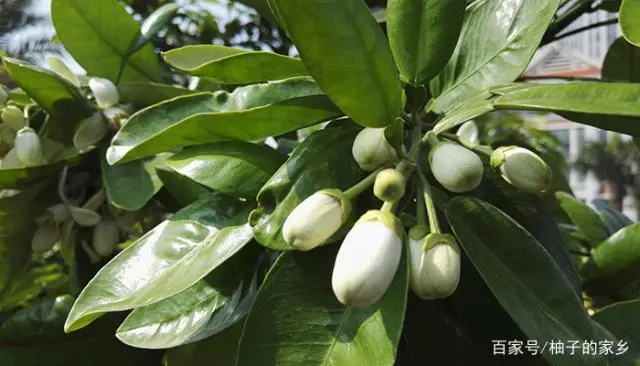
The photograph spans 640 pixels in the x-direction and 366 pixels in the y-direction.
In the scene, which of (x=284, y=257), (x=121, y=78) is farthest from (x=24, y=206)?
(x=284, y=257)

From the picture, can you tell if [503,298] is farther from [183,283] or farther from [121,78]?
[121,78]

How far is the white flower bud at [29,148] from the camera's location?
0.72 metres

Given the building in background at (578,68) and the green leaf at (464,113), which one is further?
the building in background at (578,68)

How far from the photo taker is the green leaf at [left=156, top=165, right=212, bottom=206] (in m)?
0.66

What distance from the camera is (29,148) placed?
0.72 metres

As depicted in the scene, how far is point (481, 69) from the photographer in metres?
0.59

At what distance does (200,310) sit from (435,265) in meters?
0.20

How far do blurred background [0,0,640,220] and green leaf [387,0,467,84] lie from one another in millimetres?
132

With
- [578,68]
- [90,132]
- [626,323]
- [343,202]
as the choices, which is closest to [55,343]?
[90,132]

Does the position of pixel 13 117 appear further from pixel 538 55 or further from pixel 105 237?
pixel 538 55

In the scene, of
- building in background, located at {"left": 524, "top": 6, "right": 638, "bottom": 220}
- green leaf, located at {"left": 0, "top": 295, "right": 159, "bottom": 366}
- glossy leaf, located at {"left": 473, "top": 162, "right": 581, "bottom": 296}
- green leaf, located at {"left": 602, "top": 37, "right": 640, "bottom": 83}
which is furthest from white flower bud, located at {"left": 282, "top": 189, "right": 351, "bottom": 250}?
building in background, located at {"left": 524, "top": 6, "right": 638, "bottom": 220}

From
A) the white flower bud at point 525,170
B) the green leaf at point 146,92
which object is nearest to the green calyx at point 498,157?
the white flower bud at point 525,170

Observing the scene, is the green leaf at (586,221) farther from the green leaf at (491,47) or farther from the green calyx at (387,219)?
the green calyx at (387,219)

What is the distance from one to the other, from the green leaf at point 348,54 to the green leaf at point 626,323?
276 millimetres
